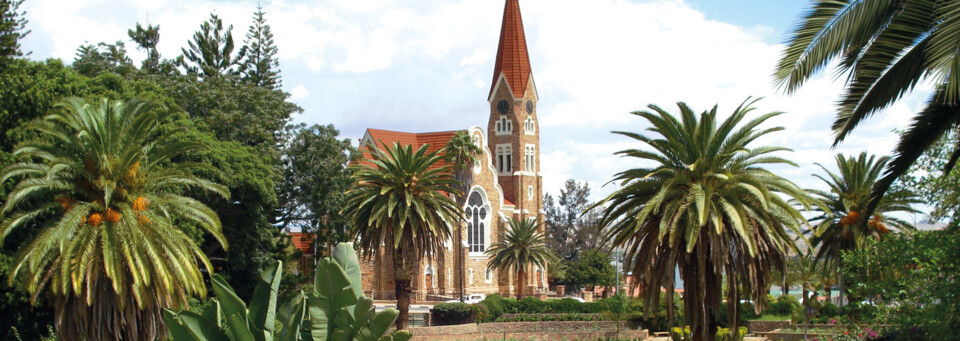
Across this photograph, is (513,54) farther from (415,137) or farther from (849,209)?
(849,209)

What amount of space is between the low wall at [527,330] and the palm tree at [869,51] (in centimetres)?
2163

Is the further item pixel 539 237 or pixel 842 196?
pixel 539 237

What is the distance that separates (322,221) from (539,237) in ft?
60.1

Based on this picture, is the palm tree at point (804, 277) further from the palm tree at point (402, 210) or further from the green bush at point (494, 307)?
the palm tree at point (402, 210)

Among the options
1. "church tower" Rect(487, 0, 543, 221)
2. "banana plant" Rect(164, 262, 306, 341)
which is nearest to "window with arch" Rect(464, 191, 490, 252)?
"church tower" Rect(487, 0, 543, 221)

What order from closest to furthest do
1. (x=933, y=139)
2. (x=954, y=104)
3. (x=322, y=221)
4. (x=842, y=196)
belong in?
(x=954, y=104)
(x=933, y=139)
(x=842, y=196)
(x=322, y=221)

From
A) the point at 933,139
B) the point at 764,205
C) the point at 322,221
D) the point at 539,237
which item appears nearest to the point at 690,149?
the point at 764,205

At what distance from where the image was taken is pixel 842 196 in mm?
29688

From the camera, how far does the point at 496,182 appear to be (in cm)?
6656

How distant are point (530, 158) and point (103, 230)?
176 feet

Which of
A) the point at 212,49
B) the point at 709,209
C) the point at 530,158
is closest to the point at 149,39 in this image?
the point at 212,49

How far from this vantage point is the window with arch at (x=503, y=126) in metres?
71.1

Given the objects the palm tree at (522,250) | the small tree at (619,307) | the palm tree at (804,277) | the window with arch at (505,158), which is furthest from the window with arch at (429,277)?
the palm tree at (804,277)

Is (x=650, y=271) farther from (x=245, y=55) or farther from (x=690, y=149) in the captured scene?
(x=245, y=55)
